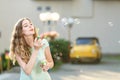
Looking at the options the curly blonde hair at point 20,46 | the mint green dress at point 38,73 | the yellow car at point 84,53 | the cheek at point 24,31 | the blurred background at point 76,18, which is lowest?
the yellow car at point 84,53

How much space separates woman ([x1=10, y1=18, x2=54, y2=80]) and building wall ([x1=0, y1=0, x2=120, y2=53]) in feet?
73.8

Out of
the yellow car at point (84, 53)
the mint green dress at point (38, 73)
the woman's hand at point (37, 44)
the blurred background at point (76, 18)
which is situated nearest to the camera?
the woman's hand at point (37, 44)

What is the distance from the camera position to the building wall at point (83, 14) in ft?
85.9

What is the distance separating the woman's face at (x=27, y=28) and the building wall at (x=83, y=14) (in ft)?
73.8

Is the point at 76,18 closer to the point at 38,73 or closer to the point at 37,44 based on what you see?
the point at 38,73

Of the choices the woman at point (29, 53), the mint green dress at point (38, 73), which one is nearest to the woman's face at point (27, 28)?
the woman at point (29, 53)

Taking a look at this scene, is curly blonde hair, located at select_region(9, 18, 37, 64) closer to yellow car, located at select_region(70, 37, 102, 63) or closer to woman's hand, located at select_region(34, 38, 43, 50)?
woman's hand, located at select_region(34, 38, 43, 50)

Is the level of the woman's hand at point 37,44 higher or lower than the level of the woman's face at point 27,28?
lower

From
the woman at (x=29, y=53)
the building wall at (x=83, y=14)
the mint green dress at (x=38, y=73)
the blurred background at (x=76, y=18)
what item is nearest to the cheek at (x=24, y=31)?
the woman at (x=29, y=53)

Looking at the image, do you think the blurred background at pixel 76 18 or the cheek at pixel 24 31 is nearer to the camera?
the cheek at pixel 24 31

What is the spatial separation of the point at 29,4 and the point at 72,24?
10.4 feet

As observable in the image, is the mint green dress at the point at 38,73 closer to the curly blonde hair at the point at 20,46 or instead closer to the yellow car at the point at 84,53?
the curly blonde hair at the point at 20,46

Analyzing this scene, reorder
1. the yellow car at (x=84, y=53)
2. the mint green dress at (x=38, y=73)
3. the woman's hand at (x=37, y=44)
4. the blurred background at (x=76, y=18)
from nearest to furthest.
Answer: the woman's hand at (x=37, y=44), the mint green dress at (x=38, y=73), the yellow car at (x=84, y=53), the blurred background at (x=76, y=18)

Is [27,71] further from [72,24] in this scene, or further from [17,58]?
[72,24]
